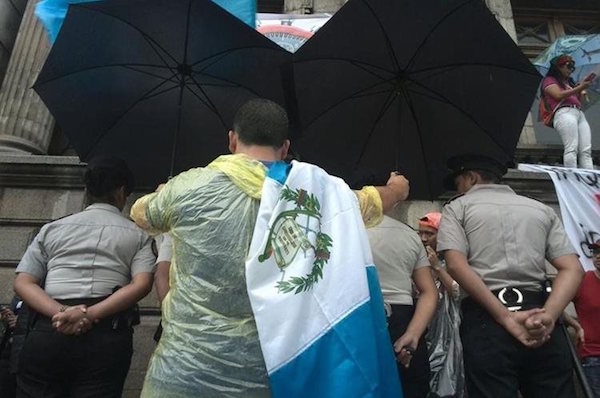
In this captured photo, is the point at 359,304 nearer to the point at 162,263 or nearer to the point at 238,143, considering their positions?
the point at 238,143

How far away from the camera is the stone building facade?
5.98 m

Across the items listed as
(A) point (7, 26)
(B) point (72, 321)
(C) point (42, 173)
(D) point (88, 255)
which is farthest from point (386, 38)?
(A) point (7, 26)

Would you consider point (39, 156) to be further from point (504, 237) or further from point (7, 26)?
point (504, 237)

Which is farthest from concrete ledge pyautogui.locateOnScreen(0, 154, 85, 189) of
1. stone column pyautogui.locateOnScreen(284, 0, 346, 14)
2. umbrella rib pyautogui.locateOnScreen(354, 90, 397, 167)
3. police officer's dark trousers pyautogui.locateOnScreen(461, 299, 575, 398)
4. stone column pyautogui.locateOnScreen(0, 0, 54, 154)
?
police officer's dark trousers pyautogui.locateOnScreen(461, 299, 575, 398)

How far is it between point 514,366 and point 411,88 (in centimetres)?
225

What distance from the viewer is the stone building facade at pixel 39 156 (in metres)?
5.98

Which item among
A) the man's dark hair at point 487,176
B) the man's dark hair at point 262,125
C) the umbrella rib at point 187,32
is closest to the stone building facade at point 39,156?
the umbrella rib at point 187,32

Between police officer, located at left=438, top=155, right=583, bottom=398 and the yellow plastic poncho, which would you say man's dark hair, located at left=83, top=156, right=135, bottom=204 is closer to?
the yellow plastic poncho

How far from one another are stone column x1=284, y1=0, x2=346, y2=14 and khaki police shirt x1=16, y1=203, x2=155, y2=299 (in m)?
6.93

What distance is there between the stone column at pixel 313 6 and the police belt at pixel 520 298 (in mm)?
7275

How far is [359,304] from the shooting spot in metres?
1.92

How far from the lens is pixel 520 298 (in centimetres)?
280

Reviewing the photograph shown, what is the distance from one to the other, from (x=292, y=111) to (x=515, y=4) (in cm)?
886

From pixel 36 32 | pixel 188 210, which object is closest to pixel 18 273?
pixel 188 210
